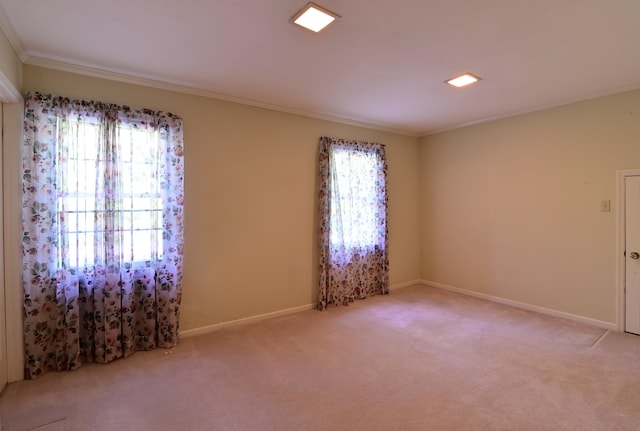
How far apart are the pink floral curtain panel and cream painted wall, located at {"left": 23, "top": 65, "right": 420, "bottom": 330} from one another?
20cm

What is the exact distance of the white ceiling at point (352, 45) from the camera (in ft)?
6.57

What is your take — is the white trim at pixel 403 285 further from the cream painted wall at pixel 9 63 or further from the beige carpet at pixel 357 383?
the cream painted wall at pixel 9 63

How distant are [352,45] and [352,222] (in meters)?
2.57

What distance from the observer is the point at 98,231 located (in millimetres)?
2746

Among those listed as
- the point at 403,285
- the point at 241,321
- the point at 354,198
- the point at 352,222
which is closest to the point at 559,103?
the point at 354,198

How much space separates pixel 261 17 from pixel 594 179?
157 inches

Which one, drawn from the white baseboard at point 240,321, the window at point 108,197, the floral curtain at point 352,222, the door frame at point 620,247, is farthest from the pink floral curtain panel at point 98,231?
the door frame at point 620,247

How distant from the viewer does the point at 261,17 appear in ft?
6.82

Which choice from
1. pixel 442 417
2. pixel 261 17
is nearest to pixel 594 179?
pixel 442 417

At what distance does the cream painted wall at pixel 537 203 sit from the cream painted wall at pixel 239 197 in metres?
2.03

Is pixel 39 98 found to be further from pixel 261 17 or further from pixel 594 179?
pixel 594 179

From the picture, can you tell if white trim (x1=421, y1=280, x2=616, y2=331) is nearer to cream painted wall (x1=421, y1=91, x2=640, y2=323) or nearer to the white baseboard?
cream painted wall (x1=421, y1=91, x2=640, y2=323)

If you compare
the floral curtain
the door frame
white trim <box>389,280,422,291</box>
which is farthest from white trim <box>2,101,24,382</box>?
the door frame

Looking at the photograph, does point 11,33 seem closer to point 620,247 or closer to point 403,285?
point 403,285
